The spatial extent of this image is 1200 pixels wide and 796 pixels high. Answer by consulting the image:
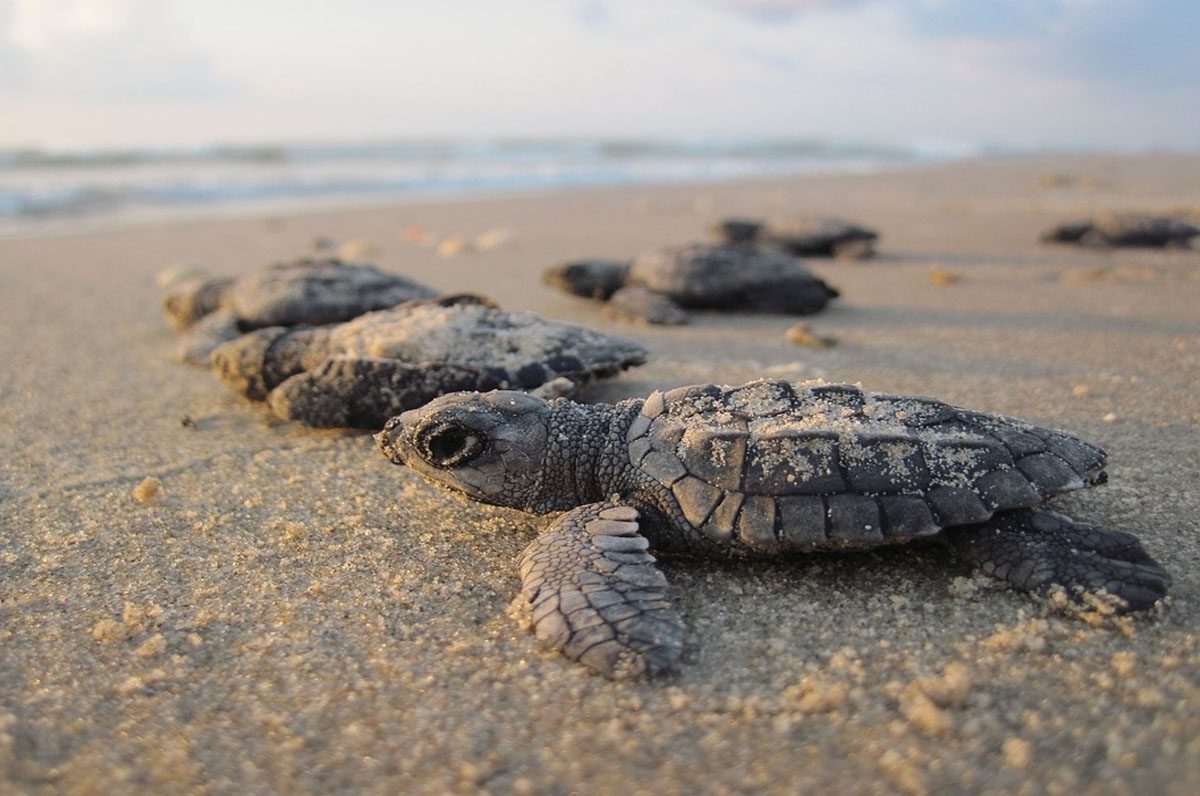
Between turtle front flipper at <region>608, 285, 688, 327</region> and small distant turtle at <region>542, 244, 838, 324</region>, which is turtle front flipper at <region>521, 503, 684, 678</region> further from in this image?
small distant turtle at <region>542, 244, 838, 324</region>

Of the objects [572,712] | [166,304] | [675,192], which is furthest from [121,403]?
[675,192]

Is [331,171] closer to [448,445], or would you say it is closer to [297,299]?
[297,299]

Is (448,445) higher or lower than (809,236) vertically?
lower

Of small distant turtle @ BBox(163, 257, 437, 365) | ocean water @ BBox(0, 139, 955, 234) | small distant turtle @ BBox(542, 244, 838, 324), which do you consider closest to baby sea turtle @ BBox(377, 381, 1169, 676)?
small distant turtle @ BBox(163, 257, 437, 365)

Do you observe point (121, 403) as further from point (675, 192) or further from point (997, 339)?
point (675, 192)

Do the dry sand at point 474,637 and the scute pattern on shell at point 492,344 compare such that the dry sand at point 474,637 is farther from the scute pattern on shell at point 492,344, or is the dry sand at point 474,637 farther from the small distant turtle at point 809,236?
the small distant turtle at point 809,236

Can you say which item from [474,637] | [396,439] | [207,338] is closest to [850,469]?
[474,637]

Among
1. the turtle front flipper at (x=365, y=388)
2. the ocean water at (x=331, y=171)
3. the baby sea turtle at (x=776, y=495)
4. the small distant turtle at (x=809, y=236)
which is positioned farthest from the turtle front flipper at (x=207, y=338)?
the ocean water at (x=331, y=171)
